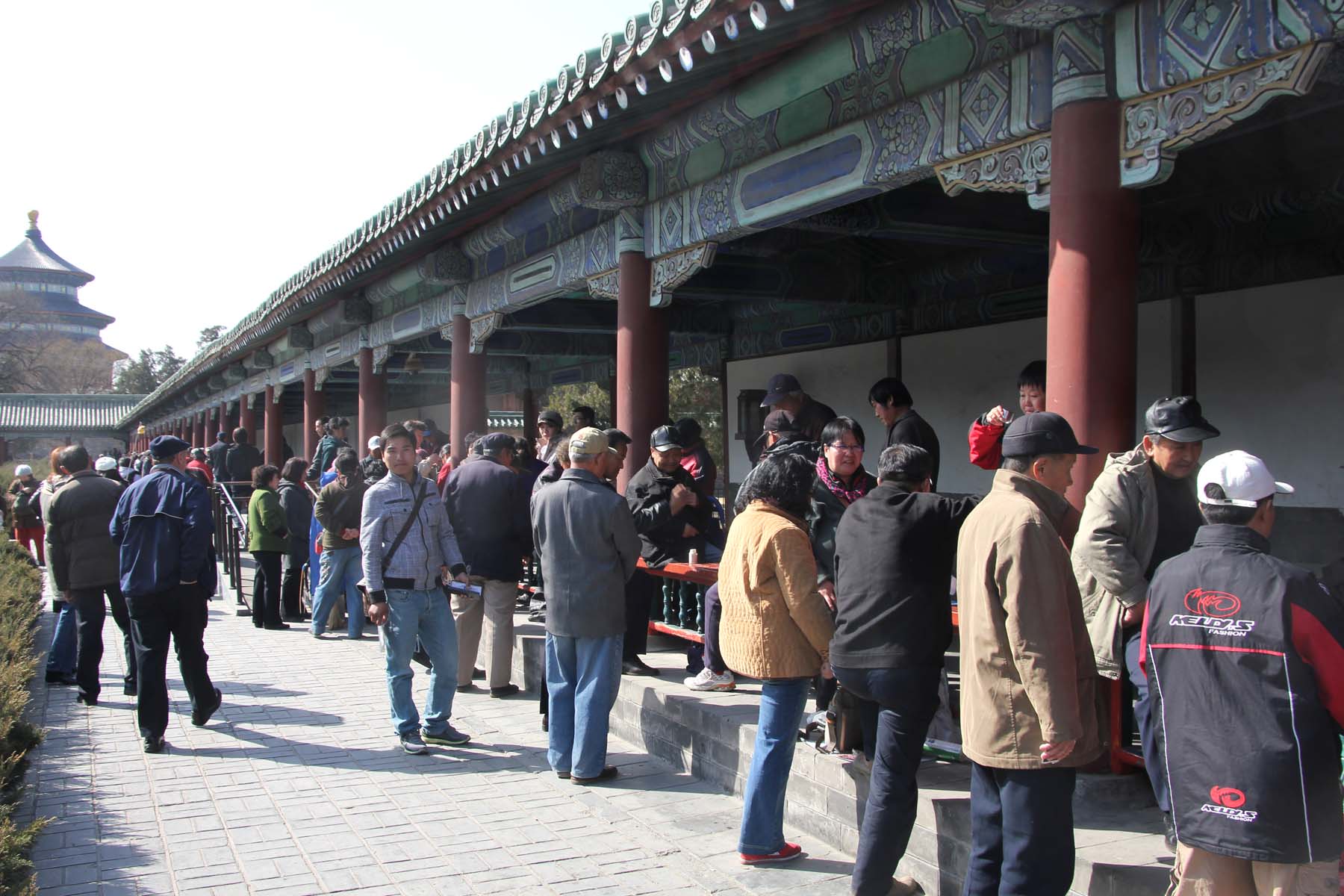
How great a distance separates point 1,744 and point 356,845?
1749 millimetres

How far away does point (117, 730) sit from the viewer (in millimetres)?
6488

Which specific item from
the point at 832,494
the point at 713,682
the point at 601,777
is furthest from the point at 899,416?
the point at 601,777

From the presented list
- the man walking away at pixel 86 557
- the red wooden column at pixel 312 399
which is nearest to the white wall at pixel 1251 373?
the man walking away at pixel 86 557

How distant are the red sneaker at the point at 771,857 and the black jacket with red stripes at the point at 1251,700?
1.73 m

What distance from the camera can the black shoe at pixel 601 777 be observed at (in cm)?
530

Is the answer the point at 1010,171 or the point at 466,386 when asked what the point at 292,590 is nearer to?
the point at 466,386

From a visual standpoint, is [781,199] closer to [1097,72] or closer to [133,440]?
[1097,72]

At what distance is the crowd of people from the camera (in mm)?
2691

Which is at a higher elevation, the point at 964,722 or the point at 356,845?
the point at 964,722

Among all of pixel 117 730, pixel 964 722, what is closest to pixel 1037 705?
pixel 964 722

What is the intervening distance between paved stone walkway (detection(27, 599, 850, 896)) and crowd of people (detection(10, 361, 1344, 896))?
21cm

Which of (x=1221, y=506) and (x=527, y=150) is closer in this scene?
(x=1221, y=506)

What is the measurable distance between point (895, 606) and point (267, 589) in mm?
7870

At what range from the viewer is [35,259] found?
6369 cm
